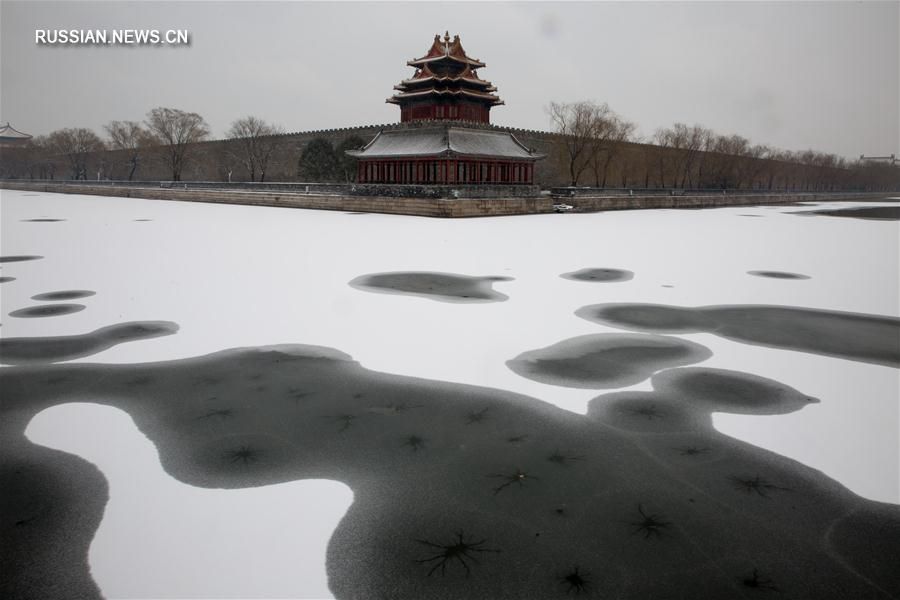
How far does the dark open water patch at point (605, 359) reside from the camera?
258 inches

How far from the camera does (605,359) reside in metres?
7.23

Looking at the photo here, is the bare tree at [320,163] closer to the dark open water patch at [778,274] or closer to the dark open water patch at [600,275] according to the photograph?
the dark open water patch at [600,275]

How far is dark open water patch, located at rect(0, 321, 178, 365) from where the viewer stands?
712cm

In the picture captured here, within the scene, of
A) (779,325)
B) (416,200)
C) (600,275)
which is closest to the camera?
(779,325)

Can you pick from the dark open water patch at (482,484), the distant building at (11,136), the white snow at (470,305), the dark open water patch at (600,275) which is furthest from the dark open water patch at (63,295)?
the distant building at (11,136)

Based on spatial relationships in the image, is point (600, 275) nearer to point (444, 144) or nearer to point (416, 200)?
point (416, 200)

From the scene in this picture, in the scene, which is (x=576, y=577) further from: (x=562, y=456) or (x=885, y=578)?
(x=885, y=578)

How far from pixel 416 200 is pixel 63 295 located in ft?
72.3

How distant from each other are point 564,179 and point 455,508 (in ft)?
177

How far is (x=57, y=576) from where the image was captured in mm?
3230

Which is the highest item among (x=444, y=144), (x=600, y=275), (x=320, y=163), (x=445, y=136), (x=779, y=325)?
(x=445, y=136)

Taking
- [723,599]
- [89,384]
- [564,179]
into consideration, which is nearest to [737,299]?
[723,599]

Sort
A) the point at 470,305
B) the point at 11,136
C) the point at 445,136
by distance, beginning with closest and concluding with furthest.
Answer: the point at 470,305 < the point at 445,136 < the point at 11,136

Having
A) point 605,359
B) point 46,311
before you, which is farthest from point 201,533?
point 46,311
